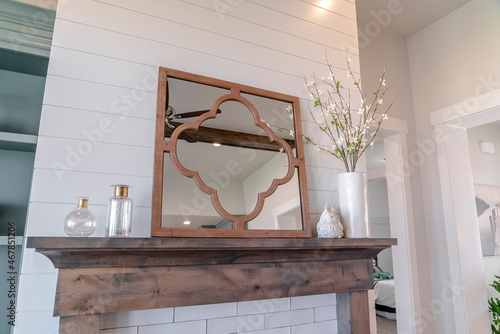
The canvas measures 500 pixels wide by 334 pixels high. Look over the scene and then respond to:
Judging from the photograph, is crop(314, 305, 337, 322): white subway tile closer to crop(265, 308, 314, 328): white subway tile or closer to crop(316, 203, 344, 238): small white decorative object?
crop(265, 308, 314, 328): white subway tile

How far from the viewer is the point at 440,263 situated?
2.65m

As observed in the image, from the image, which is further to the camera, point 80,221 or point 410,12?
point 410,12

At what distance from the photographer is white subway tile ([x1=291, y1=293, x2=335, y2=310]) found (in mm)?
1523

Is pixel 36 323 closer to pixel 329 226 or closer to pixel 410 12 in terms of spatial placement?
pixel 329 226

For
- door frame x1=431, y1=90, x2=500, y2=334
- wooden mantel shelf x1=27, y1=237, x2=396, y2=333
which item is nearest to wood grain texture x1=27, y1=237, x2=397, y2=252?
wooden mantel shelf x1=27, y1=237, x2=396, y2=333

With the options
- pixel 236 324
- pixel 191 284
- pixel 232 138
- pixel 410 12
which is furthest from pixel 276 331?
pixel 410 12

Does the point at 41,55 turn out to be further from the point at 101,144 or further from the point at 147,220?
the point at 147,220

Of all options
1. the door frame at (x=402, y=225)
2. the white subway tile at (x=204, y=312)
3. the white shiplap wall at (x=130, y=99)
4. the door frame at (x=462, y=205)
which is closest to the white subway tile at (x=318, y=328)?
the white shiplap wall at (x=130, y=99)

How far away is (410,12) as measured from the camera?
2799 mm

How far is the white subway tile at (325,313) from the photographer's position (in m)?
1.57

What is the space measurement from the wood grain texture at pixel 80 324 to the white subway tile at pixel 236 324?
1.43 feet

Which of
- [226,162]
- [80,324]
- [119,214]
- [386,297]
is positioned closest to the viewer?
[80,324]

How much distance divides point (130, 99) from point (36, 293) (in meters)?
0.78

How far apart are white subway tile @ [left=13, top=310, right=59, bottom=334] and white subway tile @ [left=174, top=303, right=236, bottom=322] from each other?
0.41 meters
